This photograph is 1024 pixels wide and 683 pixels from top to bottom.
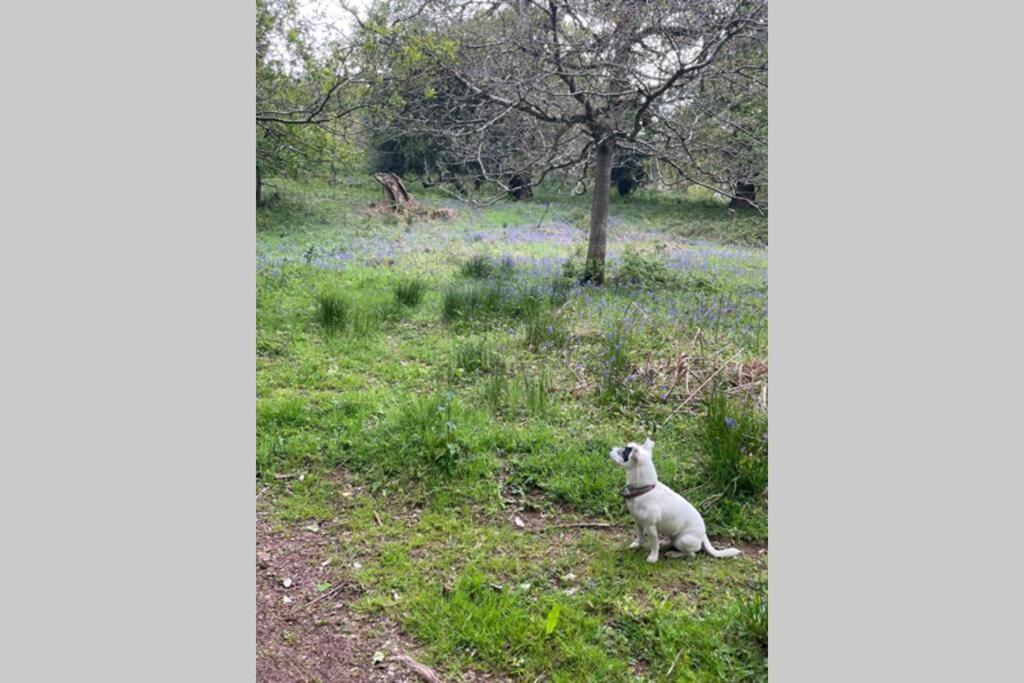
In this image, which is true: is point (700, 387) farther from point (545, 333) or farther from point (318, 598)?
point (318, 598)

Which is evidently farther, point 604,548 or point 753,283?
point 753,283

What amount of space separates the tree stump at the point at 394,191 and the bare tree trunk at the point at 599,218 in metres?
2.17

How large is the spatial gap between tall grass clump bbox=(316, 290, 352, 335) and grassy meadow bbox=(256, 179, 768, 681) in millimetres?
25

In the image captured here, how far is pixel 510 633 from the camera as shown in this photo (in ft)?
7.34

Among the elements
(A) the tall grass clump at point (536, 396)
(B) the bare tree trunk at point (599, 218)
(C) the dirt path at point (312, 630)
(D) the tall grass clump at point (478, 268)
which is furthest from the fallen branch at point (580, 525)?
(B) the bare tree trunk at point (599, 218)

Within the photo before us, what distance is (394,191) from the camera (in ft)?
23.2

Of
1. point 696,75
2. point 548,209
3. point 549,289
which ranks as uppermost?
point 696,75

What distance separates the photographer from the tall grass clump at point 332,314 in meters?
5.32

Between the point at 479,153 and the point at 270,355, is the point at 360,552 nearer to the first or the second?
the point at 270,355

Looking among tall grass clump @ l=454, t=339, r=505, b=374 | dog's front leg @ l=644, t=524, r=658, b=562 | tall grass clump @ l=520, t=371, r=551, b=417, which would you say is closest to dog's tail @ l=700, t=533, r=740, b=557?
dog's front leg @ l=644, t=524, r=658, b=562

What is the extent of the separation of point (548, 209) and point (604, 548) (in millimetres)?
6037

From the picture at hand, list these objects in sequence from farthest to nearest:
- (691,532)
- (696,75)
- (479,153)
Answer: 1. (479,153)
2. (696,75)
3. (691,532)

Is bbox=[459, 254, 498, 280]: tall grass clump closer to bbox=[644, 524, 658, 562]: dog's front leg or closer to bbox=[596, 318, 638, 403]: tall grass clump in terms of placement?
bbox=[596, 318, 638, 403]: tall grass clump

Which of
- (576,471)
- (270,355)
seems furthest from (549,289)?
(576,471)
